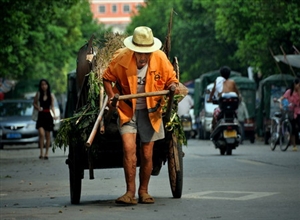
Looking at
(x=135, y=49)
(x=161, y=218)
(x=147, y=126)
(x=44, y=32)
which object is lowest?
(x=161, y=218)

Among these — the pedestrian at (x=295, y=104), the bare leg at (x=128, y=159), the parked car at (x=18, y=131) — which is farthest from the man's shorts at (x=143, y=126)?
the parked car at (x=18, y=131)

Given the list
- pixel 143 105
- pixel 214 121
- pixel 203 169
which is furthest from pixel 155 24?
pixel 143 105

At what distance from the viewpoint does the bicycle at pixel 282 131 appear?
94.5 ft

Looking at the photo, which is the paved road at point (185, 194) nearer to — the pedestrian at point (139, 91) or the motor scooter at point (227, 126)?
the pedestrian at point (139, 91)

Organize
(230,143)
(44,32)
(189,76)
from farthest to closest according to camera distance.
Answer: (189,76) → (44,32) → (230,143)

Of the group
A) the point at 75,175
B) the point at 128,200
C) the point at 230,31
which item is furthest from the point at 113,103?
the point at 230,31

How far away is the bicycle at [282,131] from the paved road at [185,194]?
27.3 feet

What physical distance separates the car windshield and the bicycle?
10350mm

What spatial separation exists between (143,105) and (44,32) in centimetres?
4785

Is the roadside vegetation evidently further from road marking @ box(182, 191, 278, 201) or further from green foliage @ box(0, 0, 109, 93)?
road marking @ box(182, 191, 278, 201)

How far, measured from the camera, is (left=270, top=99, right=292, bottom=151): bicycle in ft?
94.5

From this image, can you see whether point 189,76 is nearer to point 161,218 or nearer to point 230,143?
point 230,143

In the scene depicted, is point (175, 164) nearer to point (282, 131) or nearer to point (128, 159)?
point (128, 159)

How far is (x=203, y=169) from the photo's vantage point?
1859 centimetres
